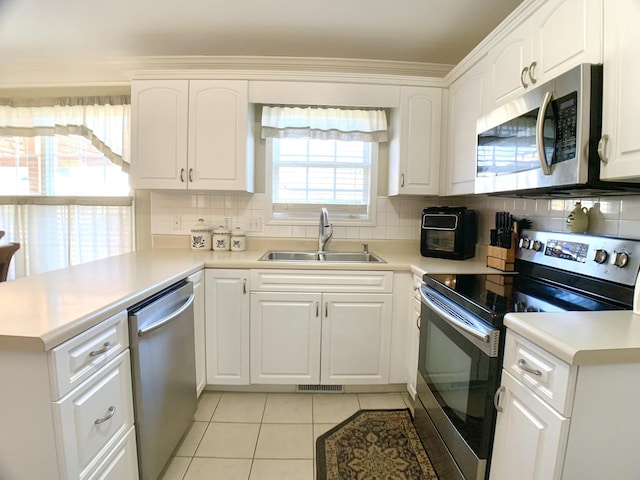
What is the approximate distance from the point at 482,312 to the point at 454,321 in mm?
194

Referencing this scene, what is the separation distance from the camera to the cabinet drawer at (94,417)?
35.4 inches

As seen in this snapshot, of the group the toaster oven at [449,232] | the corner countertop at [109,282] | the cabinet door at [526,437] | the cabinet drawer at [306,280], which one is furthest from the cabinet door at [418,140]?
the cabinet door at [526,437]

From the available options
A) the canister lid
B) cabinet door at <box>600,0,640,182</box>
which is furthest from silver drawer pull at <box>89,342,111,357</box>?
cabinet door at <box>600,0,640,182</box>

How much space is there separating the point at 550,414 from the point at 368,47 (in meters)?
2.34

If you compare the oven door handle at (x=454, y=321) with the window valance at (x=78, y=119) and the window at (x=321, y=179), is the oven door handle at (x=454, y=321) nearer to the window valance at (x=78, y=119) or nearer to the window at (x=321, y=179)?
the window at (x=321, y=179)

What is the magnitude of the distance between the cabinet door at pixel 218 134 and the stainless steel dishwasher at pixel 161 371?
0.87 m

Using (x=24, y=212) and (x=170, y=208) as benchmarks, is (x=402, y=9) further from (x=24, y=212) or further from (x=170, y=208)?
(x=24, y=212)

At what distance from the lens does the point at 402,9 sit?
1868 mm

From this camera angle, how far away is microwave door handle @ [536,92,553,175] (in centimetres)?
117

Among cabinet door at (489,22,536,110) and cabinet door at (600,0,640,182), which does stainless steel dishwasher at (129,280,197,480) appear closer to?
Result: cabinet door at (600,0,640,182)

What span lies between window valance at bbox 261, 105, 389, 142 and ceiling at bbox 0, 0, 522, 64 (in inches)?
15.7

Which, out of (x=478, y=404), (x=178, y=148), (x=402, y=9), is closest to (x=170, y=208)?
(x=178, y=148)

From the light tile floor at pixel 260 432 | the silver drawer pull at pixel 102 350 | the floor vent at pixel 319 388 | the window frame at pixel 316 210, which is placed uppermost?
the window frame at pixel 316 210

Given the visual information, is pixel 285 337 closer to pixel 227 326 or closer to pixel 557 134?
pixel 227 326
